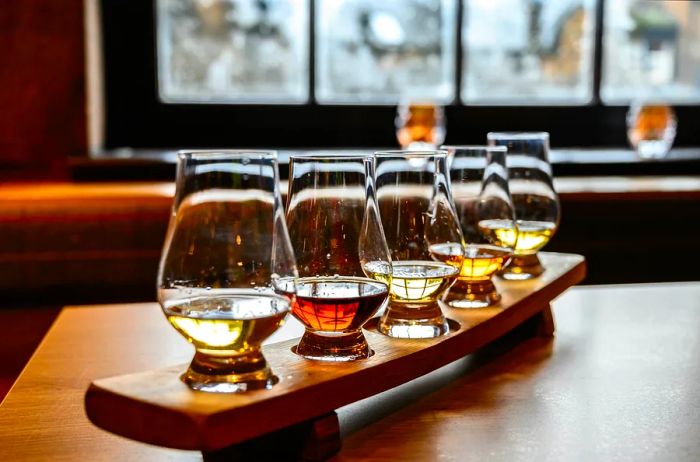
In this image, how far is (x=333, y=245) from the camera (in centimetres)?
90

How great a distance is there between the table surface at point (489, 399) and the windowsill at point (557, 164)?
143 centimetres

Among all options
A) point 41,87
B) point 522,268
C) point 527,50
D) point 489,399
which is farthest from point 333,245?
A: point 527,50

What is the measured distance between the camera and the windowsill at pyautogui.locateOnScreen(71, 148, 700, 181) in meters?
2.87

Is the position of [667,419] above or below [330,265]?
below

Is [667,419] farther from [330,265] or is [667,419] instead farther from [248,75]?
[248,75]

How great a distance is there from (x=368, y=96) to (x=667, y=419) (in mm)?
2811

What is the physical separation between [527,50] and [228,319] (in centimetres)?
321

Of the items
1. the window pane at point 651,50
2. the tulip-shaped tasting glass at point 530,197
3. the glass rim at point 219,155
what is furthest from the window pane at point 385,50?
the glass rim at point 219,155

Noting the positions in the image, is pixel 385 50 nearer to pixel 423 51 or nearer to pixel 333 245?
pixel 423 51

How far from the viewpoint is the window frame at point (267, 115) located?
3.35m

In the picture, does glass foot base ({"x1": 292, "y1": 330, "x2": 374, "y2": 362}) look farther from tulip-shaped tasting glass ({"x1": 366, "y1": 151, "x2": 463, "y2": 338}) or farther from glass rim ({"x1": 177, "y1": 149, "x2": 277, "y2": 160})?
glass rim ({"x1": 177, "y1": 149, "x2": 277, "y2": 160})

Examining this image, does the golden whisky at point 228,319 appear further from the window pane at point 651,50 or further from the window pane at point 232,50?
the window pane at point 651,50

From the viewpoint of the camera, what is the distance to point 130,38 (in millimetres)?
3342

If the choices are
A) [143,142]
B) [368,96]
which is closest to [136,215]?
[143,142]
